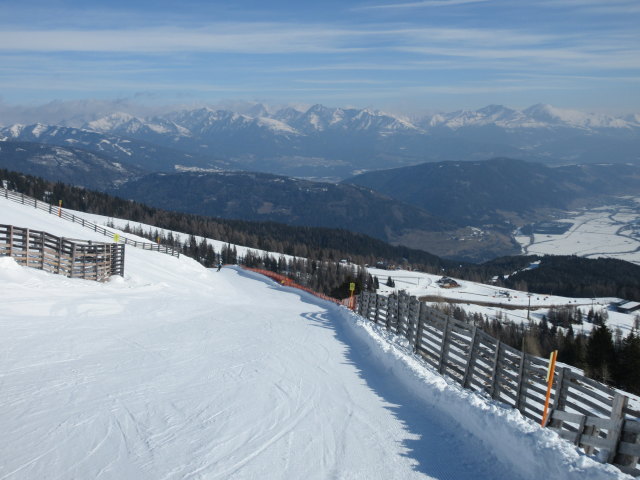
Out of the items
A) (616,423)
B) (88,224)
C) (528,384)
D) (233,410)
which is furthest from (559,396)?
(88,224)

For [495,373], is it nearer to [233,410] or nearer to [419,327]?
[419,327]

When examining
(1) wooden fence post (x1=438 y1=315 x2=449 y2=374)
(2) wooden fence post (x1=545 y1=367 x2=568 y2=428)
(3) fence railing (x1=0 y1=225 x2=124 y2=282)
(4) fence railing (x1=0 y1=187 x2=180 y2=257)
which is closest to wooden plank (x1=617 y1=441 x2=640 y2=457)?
(2) wooden fence post (x1=545 y1=367 x2=568 y2=428)

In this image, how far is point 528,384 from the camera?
9898mm

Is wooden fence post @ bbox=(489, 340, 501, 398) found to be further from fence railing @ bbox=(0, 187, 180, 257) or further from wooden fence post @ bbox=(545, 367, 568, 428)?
fence railing @ bbox=(0, 187, 180, 257)

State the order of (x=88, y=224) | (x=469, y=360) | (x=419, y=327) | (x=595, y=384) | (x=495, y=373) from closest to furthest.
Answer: (x=595, y=384)
(x=495, y=373)
(x=469, y=360)
(x=419, y=327)
(x=88, y=224)

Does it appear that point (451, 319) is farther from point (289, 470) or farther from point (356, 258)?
point (356, 258)

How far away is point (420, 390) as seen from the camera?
11.3 metres

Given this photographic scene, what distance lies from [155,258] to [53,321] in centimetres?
3040

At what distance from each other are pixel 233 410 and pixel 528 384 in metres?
5.41

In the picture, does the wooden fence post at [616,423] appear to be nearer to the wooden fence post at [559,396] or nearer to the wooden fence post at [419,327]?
the wooden fence post at [559,396]

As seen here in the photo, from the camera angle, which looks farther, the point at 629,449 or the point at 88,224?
the point at 88,224

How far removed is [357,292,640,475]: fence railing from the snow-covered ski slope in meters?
0.44

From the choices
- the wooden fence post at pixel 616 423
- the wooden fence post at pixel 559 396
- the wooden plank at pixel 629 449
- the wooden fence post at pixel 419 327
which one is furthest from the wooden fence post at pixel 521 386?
the wooden fence post at pixel 419 327

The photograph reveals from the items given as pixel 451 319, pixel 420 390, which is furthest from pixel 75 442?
pixel 451 319
